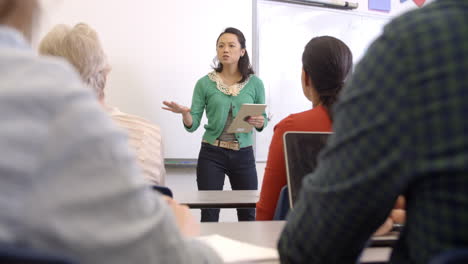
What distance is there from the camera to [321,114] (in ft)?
5.59

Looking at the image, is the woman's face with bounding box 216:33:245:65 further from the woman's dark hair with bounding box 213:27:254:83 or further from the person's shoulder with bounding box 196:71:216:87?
the person's shoulder with bounding box 196:71:216:87

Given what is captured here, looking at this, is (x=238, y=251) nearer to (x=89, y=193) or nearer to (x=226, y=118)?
(x=89, y=193)

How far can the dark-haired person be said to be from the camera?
1.68 metres

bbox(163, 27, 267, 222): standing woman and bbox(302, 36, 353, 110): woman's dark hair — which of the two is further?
bbox(163, 27, 267, 222): standing woman

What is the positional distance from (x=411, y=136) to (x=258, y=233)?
0.84 meters

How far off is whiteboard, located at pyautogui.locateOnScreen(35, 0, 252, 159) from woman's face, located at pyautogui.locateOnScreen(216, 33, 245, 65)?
50 centimetres

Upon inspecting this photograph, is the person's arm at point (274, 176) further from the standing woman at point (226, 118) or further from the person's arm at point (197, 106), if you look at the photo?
the person's arm at point (197, 106)

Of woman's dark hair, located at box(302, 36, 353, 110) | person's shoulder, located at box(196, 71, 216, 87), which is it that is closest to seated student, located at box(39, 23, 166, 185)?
woman's dark hair, located at box(302, 36, 353, 110)

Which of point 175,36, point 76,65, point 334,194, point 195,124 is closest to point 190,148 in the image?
point 195,124

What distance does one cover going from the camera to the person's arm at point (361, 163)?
0.55m

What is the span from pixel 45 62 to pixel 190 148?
3.43 metres

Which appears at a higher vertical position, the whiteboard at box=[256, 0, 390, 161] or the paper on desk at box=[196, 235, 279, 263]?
the whiteboard at box=[256, 0, 390, 161]

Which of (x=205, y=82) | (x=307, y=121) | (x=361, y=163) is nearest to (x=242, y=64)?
(x=205, y=82)

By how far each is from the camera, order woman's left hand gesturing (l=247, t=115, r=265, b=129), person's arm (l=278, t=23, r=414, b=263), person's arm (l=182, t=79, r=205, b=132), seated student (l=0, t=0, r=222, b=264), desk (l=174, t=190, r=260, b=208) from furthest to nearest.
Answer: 1. person's arm (l=182, t=79, r=205, b=132)
2. woman's left hand gesturing (l=247, t=115, r=265, b=129)
3. desk (l=174, t=190, r=260, b=208)
4. person's arm (l=278, t=23, r=414, b=263)
5. seated student (l=0, t=0, r=222, b=264)
